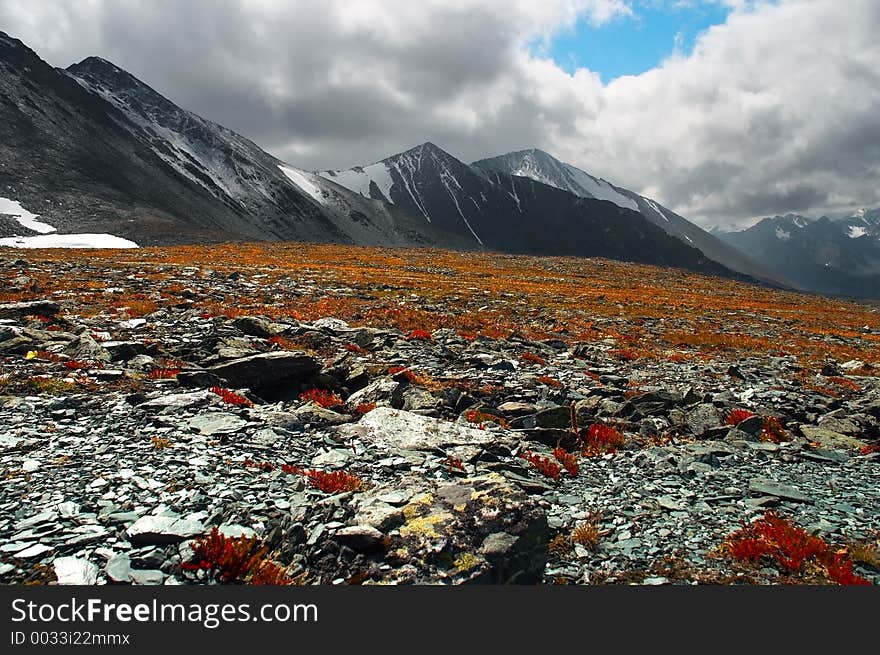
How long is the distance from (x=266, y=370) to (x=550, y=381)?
9.50 metres

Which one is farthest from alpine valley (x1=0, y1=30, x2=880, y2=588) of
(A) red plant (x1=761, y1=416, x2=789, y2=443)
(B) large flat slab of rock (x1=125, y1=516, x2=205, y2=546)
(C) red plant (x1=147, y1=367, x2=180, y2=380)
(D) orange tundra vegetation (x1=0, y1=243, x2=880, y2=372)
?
(D) orange tundra vegetation (x1=0, y1=243, x2=880, y2=372)

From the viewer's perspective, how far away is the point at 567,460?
1049 centimetres

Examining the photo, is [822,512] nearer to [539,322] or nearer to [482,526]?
[482,526]

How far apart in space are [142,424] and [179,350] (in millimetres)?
6817

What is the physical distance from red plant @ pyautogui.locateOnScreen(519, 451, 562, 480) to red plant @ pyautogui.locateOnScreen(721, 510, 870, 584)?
3.26m

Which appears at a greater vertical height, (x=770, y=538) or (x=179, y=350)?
(x=179, y=350)

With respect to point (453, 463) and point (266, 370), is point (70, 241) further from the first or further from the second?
point (453, 463)

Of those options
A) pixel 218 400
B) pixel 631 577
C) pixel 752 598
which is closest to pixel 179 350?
pixel 218 400

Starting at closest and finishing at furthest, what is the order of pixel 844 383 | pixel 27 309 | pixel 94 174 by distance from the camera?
pixel 27 309
pixel 844 383
pixel 94 174

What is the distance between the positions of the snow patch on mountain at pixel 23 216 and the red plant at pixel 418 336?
95.1 meters

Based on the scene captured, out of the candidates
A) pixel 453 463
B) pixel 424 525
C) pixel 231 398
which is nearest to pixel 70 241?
pixel 231 398

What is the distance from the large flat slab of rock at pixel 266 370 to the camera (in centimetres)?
1296

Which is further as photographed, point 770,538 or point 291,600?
point 770,538

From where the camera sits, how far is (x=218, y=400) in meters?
11.0
